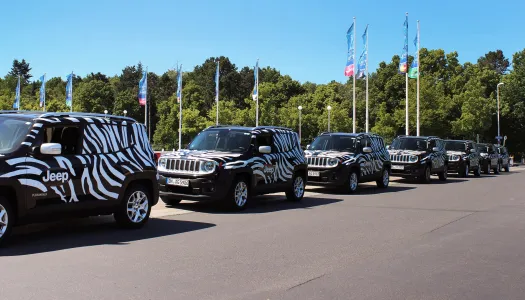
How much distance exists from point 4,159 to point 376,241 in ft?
18.9

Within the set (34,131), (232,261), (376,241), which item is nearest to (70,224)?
(34,131)

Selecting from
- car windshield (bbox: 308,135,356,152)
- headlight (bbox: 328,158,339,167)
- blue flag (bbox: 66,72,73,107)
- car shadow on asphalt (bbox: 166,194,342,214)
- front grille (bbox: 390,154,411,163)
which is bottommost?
car shadow on asphalt (bbox: 166,194,342,214)

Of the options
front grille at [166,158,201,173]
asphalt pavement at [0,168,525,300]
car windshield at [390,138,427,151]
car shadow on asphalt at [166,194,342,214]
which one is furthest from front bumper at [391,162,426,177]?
front grille at [166,158,201,173]

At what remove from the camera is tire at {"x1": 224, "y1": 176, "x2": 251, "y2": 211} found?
469 inches

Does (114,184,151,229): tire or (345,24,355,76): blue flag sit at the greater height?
(345,24,355,76): blue flag

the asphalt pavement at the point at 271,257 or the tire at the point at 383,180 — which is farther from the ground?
the tire at the point at 383,180

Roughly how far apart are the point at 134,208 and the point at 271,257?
10.2 ft

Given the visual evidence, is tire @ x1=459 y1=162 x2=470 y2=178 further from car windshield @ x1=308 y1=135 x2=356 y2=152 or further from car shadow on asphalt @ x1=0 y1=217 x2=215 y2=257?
car shadow on asphalt @ x1=0 y1=217 x2=215 y2=257

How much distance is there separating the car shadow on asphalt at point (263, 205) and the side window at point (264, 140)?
1470 millimetres

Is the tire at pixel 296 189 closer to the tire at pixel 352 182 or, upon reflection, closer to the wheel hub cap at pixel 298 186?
the wheel hub cap at pixel 298 186

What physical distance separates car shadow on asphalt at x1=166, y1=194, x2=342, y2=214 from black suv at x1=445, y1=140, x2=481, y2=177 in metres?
15.2

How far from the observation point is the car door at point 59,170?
25.1 feet

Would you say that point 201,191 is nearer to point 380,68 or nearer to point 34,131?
point 34,131

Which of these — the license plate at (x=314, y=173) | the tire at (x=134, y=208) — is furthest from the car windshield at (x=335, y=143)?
the tire at (x=134, y=208)
